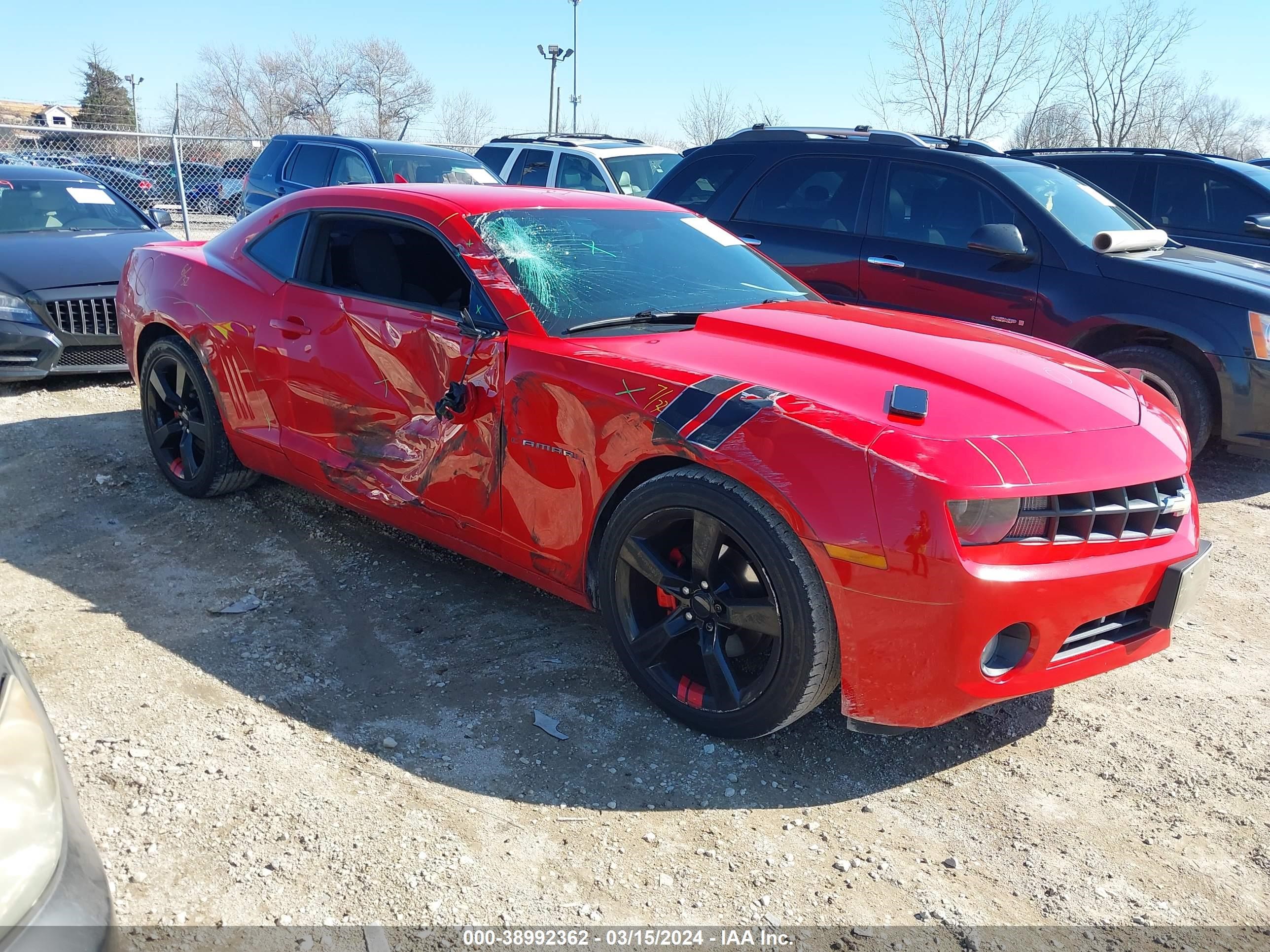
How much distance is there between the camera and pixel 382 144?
35.6ft

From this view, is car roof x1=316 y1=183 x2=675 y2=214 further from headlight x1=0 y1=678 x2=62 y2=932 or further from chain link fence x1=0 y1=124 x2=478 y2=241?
chain link fence x1=0 y1=124 x2=478 y2=241

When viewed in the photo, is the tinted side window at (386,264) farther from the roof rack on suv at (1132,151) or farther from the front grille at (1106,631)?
the roof rack on suv at (1132,151)

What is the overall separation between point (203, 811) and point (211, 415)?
7.97 feet

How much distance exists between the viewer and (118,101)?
47469 millimetres

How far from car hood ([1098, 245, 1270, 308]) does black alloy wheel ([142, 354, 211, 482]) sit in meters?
4.88

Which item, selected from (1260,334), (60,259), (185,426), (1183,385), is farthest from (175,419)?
(1260,334)

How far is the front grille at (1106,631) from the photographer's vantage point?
2.69 meters

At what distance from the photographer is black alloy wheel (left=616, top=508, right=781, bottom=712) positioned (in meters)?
2.78

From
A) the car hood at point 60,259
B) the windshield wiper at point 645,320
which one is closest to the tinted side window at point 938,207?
the windshield wiper at point 645,320

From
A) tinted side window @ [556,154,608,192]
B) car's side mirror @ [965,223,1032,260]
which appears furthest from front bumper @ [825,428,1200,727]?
tinted side window @ [556,154,608,192]

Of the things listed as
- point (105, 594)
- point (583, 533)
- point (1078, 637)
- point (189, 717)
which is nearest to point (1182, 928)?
point (1078, 637)

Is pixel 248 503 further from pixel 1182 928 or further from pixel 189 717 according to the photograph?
pixel 1182 928

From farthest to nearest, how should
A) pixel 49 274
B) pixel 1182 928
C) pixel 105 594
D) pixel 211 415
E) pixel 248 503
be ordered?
pixel 49 274 → pixel 248 503 → pixel 211 415 → pixel 105 594 → pixel 1182 928

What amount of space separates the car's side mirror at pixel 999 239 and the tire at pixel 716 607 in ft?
11.1
